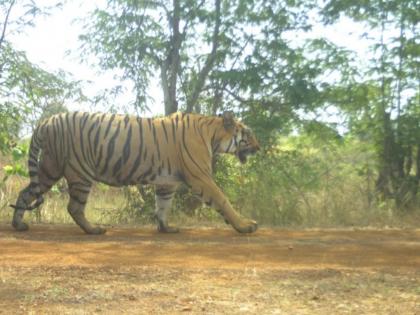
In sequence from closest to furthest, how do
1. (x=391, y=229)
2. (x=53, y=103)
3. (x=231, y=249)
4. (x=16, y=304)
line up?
(x=16, y=304), (x=231, y=249), (x=391, y=229), (x=53, y=103)

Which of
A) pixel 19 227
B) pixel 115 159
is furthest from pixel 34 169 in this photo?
pixel 115 159

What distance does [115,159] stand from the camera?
8297 millimetres

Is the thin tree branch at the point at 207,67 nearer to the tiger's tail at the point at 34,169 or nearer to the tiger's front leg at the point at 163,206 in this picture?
the tiger's front leg at the point at 163,206

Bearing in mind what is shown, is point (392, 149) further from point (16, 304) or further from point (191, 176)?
point (16, 304)

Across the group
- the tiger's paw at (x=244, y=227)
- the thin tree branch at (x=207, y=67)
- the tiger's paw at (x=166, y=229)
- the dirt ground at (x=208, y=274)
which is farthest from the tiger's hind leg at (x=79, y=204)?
the thin tree branch at (x=207, y=67)

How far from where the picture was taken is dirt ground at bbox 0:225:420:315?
13.4 feet

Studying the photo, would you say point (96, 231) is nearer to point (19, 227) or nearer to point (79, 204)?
point (79, 204)

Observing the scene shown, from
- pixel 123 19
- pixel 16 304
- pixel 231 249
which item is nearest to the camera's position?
pixel 16 304

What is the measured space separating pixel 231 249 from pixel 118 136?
266 centimetres

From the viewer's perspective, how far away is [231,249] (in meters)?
6.48

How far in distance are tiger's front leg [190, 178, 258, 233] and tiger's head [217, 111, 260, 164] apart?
83 centimetres

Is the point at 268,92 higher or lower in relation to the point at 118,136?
higher

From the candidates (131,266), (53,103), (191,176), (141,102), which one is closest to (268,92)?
(141,102)

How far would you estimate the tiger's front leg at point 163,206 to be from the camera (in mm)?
8445
